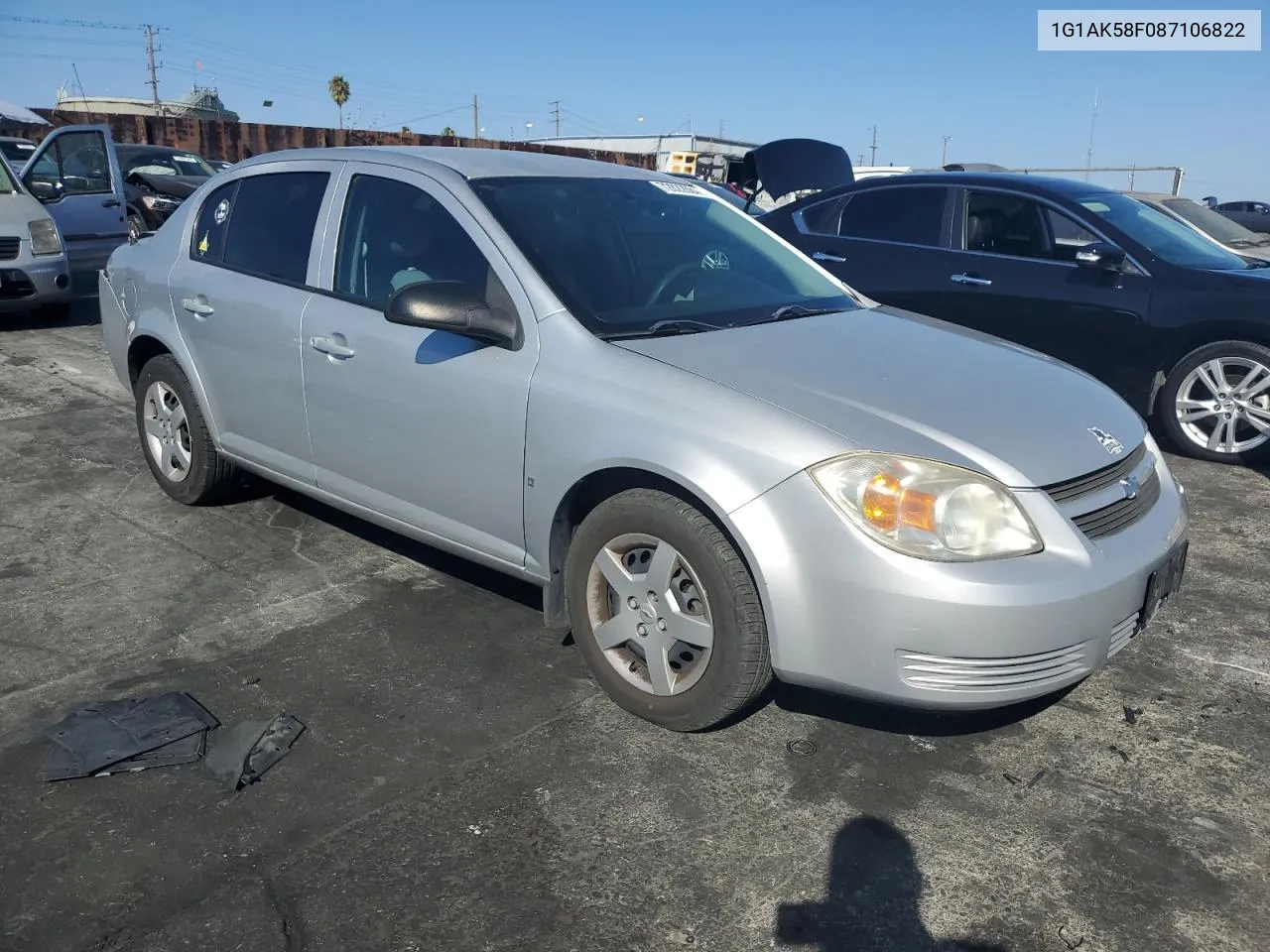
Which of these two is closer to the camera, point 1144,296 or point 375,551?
point 375,551

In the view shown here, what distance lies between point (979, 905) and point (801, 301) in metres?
2.23

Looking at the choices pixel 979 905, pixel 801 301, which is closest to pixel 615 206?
pixel 801 301

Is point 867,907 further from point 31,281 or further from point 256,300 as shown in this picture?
point 31,281

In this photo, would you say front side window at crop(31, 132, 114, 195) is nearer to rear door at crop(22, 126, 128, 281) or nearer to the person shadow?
A: rear door at crop(22, 126, 128, 281)

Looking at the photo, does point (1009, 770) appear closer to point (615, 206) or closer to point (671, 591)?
point (671, 591)

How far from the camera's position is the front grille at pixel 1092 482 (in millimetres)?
2801

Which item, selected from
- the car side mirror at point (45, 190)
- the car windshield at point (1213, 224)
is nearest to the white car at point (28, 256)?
the car side mirror at point (45, 190)

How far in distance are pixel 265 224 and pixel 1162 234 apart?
17.5 ft

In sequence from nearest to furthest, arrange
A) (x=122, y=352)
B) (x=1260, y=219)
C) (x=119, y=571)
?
(x=119, y=571) < (x=122, y=352) < (x=1260, y=219)

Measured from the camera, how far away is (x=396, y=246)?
3787 mm

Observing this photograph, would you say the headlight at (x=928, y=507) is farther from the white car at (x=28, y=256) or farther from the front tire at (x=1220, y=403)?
the white car at (x=28, y=256)

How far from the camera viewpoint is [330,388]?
3.85m

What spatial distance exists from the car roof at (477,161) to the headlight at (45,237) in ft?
19.9

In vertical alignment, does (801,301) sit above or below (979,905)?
above
